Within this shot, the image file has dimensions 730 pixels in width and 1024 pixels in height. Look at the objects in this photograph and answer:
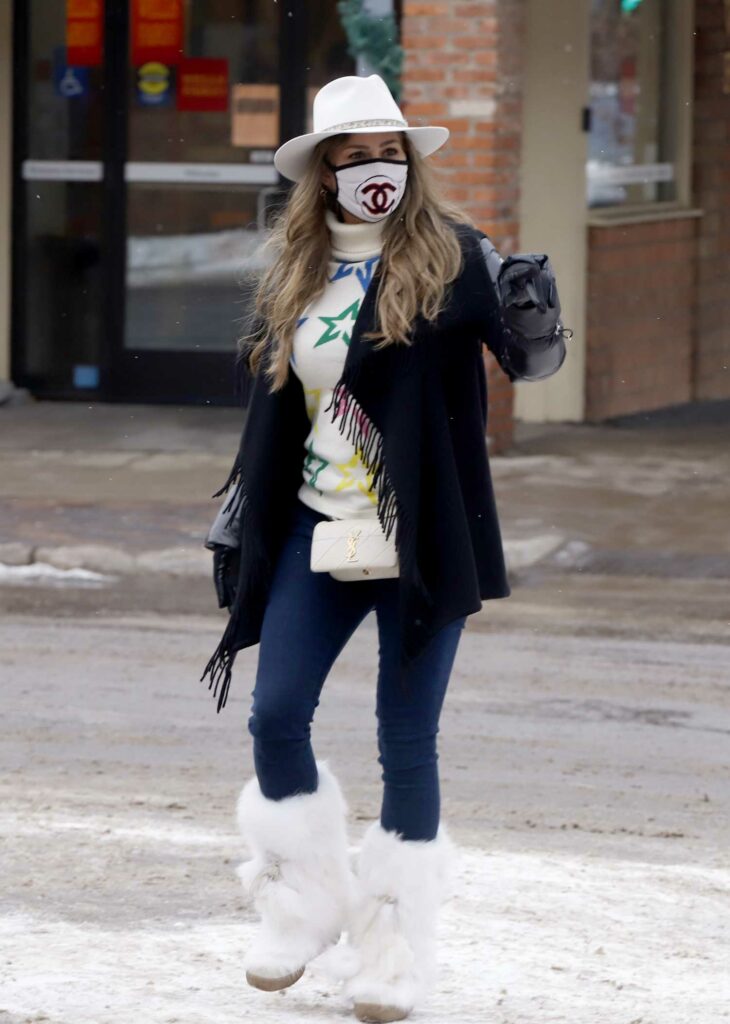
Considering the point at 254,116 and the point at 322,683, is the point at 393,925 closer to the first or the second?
the point at 322,683

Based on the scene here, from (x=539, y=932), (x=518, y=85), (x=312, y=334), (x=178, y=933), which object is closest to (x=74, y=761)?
(x=178, y=933)

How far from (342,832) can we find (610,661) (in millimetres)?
3685

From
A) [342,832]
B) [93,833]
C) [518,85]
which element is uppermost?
[518,85]

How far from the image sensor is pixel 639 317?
47.5 feet

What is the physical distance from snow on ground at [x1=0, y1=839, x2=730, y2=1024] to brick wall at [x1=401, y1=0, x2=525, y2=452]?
6979 mm

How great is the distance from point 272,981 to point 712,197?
463 inches

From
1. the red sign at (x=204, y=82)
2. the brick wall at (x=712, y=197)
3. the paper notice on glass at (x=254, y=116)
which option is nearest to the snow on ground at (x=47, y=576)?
the paper notice on glass at (x=254, y=116)

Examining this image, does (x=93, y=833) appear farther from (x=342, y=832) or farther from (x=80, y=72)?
(x=80, y=72)

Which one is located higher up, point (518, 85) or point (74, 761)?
point (518, 85)

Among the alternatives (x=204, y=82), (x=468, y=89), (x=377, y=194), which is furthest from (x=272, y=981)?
(x=204, y=82)

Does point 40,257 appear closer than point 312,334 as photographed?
No

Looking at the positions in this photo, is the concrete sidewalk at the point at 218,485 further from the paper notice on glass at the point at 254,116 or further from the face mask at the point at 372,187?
the face mask at the point at 372,187

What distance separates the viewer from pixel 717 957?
4.65 m

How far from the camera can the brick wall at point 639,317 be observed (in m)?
14.0
